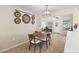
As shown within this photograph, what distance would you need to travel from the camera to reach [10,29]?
72.7 inches

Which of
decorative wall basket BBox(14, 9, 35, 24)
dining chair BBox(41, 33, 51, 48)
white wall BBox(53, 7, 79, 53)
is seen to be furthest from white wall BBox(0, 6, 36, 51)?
white wall BBox(53, 7, 79, 53)

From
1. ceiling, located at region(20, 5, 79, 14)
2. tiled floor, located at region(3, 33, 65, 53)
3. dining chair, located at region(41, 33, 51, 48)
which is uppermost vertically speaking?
ceiling, located at region(20, 5, 79, 14)

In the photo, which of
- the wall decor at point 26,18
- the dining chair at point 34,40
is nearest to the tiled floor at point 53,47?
the dining chair at point 34,40

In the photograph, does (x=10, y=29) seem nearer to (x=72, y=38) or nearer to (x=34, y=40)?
(x=34, y=40)

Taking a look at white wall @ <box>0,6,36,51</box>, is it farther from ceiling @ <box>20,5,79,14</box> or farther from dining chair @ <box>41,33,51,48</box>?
dining chair @ <box>41,33,51,48</box>

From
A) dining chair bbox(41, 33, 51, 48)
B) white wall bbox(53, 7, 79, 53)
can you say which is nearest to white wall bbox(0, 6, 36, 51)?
dining chair bbox(41, 33, 51, 48)

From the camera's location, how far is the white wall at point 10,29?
182cm

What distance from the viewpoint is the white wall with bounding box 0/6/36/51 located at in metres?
1.82

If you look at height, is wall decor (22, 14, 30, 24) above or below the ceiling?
below

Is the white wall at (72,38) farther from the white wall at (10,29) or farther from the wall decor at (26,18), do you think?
the white wall at (10,29)

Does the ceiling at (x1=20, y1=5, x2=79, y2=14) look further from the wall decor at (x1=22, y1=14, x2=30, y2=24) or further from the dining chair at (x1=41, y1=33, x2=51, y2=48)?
the dining chair at (x1=41, y1=33, x2=51, y2=48)

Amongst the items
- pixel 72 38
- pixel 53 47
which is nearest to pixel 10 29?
pixel 53 47
